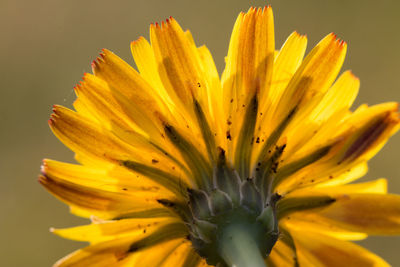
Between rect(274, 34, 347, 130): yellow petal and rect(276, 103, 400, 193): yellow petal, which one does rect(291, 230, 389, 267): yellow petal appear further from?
rect(274, 34, 347, 130): yellow petal

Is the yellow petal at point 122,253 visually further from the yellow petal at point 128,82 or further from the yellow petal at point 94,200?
the yellow petal at point 128,82

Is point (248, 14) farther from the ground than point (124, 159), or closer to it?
farther from the ground

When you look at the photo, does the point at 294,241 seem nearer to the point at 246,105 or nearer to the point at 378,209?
the point at 378,209

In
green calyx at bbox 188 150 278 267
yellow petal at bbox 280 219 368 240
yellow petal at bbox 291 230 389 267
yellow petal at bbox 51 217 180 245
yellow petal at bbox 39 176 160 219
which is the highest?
yellow petal at bbox 39 176 160 219

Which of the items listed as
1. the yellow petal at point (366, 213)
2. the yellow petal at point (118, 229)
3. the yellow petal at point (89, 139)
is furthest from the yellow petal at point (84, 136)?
the yellow petal at point (366, 213)

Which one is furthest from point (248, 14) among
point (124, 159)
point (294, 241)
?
point (294, 241)

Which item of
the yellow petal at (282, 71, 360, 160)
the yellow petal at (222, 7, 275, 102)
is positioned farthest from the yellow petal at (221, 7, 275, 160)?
the yellow petal at (282, 71, 360, 160)
